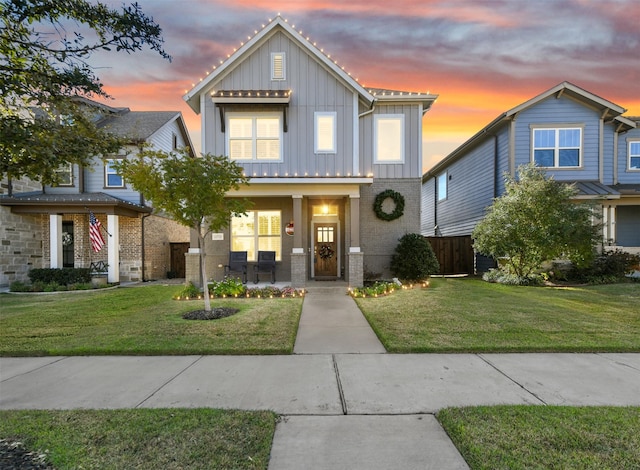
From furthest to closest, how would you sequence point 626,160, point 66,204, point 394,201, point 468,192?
1. point 468,192
2. point 626,160
3. point 66,204
4. point 394,201

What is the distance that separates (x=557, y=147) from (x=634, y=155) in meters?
4.43

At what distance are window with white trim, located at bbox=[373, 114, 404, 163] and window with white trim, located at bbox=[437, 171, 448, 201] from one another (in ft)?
31.6

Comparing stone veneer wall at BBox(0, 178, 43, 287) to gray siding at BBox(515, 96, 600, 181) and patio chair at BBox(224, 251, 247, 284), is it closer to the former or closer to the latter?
patio chair at BBox(224, 251, 247, 284)

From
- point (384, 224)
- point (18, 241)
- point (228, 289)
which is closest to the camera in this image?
point (228, 289)

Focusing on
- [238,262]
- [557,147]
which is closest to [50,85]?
[238,262]

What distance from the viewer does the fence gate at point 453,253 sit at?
1475 cm

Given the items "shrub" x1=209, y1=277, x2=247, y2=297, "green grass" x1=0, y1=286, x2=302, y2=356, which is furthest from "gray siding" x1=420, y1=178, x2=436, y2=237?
"green grass" x1=0, y1=286, x2=302, y2=356

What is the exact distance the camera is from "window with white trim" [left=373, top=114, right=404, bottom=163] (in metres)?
11.8

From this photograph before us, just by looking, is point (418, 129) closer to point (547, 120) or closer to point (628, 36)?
point (547, 120)

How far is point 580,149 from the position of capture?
13.5 meters

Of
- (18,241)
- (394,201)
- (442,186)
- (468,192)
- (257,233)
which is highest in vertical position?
(442,186)

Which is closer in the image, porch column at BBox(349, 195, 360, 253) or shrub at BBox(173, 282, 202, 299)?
shrub at BBox(173, 282, 202, 299)

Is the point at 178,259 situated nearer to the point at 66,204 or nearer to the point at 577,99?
the point at 66,204

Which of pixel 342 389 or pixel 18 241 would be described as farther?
pixel 18 241
